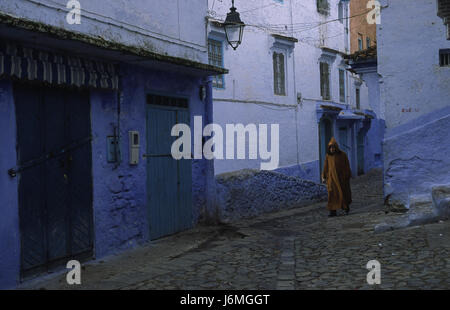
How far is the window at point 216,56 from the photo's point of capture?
14984 millimetres

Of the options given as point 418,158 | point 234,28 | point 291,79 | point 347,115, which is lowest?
point 418,158

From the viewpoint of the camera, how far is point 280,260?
711cm

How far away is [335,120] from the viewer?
22.5 m

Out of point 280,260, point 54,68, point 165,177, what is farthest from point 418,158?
point 54,68

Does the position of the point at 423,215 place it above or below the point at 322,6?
below

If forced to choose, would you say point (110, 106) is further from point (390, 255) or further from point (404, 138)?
point (404, 138)

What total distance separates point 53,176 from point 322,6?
16903 millimetres

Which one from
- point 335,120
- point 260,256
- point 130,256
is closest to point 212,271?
point 260,256

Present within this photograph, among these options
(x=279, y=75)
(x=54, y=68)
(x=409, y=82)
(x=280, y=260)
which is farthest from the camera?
(x=279, y=75)

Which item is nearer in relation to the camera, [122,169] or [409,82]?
[122,169]

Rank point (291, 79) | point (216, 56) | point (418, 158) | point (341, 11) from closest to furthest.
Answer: point (418, 158) → point (216, 56) → point (291, 79) → point (341, 11)

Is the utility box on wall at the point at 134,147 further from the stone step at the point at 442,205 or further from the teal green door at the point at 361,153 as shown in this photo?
the teal green door at the point at 361,153

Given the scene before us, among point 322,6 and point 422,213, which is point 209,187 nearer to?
point 422,213

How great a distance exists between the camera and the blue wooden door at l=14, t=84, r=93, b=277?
21.0ft
